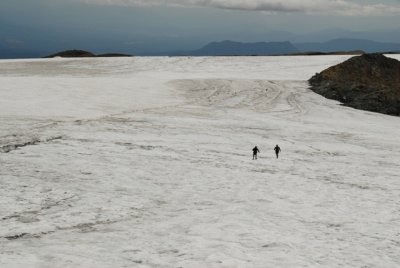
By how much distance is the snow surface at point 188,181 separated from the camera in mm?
13750

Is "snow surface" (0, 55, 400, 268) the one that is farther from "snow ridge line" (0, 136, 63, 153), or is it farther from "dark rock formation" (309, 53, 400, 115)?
"dark rock formation" (309, 53, 400, 115)

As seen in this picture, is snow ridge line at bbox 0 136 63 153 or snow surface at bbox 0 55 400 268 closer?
snow surface at bbox 0 55 400 268

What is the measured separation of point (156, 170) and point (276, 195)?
19.9ft

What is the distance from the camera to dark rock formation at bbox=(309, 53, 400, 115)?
49406mm

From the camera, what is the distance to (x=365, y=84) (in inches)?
2093

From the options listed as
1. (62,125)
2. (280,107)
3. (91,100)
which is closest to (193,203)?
(62,125)

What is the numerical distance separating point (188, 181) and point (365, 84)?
38516mm

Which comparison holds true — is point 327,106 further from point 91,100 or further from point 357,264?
point 357,264

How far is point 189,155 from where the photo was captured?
2589 cm

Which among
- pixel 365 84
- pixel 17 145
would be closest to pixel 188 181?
pixel 17 145

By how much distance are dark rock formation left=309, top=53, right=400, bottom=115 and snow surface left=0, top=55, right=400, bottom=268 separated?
339 cm

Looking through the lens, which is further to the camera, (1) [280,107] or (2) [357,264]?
(1) [280,107]

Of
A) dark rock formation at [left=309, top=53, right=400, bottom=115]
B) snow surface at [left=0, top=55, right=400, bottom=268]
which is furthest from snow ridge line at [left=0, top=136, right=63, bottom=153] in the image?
dark rock formation at [left=309, top=53, right=400, bottom=115]

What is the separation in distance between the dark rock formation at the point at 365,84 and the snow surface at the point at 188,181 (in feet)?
11.1
